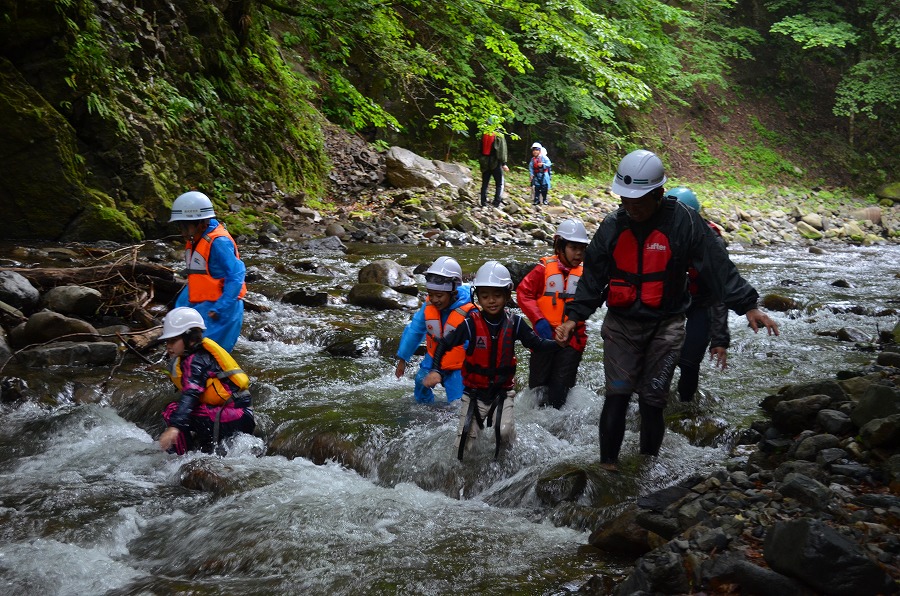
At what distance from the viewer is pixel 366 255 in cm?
1358

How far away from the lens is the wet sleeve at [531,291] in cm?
598

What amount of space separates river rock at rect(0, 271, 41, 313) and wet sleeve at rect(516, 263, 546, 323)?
210 inches

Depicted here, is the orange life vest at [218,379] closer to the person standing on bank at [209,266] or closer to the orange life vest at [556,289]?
the person standing on bank at [209,266]

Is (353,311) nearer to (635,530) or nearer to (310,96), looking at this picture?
(635,530)

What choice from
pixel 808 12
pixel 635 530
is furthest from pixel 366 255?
pixel 808 12

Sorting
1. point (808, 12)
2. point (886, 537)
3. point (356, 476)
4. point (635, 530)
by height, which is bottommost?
point (356, 476)

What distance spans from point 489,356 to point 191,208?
305 cm

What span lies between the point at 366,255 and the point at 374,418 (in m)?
7.73

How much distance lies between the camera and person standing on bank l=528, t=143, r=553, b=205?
1978 cm

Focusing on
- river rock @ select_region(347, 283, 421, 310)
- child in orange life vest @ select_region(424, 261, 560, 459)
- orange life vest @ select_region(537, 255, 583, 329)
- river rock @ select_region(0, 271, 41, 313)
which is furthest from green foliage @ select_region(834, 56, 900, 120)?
river rock @ select_region(0, 271, 41, 313)

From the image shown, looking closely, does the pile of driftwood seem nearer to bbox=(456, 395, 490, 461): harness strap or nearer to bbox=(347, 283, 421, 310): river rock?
bbox=(347, 283, 421, 310): river rock

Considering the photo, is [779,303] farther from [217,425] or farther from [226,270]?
[217,425]

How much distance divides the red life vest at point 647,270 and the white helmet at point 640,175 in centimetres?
22

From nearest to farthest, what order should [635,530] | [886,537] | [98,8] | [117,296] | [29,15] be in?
[886,537]
[635,530]
[117,296]
[29,15]
[98,8]
